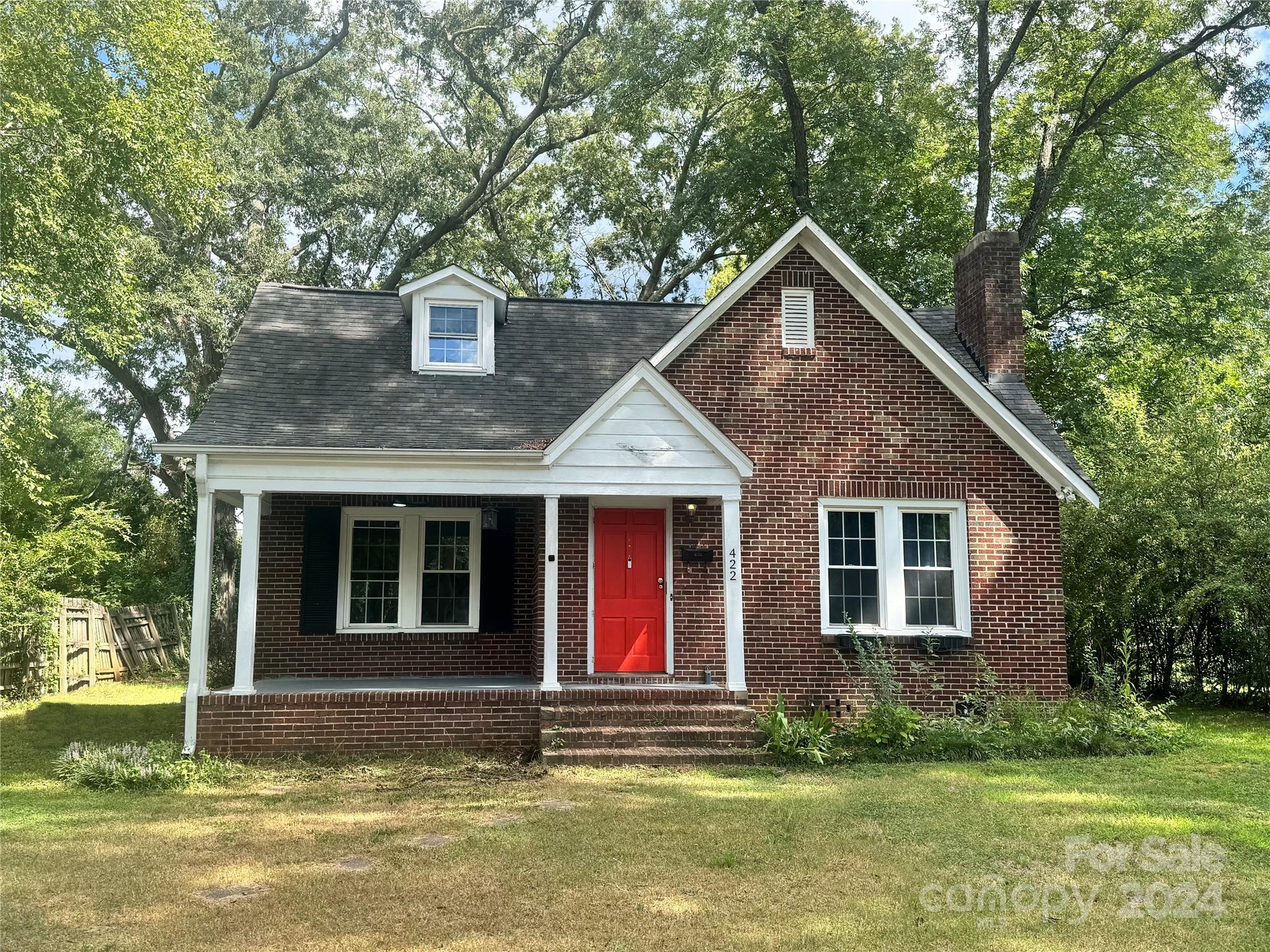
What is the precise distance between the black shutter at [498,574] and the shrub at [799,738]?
3.83m

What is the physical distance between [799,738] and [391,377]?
7113mm

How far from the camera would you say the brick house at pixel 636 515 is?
35.1 feet

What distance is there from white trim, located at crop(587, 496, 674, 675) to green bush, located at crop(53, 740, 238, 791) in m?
A: 4.31

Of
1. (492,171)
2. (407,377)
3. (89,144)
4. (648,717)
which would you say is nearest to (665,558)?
(648,717)

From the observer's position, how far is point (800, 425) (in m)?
12.1

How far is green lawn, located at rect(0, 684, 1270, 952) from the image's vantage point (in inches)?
206

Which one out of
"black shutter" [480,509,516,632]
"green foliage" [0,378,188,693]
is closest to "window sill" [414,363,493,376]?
"black shutter" [480,509,516,632]

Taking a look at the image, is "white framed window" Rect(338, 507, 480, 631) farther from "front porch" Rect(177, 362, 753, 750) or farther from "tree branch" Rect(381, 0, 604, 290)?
"tree branch" Rect(381, 0, 604, 290)

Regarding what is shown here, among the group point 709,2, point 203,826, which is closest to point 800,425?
point 203,826

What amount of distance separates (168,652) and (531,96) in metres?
18.6

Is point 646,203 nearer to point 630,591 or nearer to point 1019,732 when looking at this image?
point 630,591

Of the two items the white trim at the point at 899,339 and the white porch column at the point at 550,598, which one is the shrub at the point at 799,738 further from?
the white trim at the point at 899,339

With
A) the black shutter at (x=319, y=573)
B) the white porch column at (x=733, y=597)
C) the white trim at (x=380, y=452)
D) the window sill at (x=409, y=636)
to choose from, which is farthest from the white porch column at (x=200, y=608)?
the white porch column at (x=733, y=597)

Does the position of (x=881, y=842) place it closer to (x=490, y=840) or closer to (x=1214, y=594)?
(x=490, y=840)
